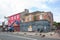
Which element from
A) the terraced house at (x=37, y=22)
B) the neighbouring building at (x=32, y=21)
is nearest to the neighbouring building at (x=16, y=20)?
the neighbouring building at (x=32, y=21)

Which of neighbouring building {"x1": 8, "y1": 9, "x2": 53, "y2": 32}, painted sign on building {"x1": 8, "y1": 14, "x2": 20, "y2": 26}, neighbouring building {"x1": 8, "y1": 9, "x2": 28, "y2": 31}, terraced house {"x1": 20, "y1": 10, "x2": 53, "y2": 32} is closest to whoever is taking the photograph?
terraced house {"x1": 20, "y1": 10, "x2": 53, "y2": 32}

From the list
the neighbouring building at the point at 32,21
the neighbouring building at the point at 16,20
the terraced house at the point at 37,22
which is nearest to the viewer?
the terraced house at the point at 37,22

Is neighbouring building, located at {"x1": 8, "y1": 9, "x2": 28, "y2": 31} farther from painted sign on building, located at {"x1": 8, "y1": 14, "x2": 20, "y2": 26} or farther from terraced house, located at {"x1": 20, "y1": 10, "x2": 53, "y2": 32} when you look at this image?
terraced house, located at {"x1": 20, "y1": 10, "x2": 53, "y2": 32}

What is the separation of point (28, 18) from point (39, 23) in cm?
880

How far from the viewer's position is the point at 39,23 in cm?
6309

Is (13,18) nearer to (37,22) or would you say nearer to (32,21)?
(32,21)

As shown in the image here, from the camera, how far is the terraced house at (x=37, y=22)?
2440 inches

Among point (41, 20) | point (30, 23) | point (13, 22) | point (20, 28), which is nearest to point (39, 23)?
point (41, 20)

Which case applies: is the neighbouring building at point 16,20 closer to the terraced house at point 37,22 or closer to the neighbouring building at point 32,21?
the neighbouring building at point 32,21

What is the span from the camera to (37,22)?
210ft

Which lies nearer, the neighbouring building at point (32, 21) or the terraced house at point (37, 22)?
the terraced house at point (37, 22)

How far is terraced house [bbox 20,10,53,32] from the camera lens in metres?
62.0

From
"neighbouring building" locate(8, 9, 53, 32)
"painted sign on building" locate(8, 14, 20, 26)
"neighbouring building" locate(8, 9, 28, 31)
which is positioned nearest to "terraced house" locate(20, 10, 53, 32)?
"neighbouring building" locate(8, 9, 53, 32)

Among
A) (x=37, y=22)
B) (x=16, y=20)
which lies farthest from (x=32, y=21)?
(x=16, y=20)
